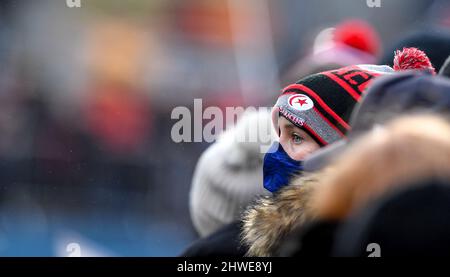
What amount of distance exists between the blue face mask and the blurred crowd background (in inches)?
71.8

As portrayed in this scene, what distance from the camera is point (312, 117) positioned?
1749mm

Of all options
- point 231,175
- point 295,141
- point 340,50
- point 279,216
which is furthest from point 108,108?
point 279,216

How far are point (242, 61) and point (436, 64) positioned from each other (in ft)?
4.89

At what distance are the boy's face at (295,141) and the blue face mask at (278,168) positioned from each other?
0.01 metres

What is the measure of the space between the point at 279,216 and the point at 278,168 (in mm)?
359

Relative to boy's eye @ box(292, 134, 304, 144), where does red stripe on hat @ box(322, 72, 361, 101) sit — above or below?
above

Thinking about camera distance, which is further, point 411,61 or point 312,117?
point 411,61

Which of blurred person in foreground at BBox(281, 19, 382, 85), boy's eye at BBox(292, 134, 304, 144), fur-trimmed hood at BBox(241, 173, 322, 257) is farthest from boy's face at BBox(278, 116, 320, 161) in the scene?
blurred person in foreground at BBox(281, 19, 382, 85)

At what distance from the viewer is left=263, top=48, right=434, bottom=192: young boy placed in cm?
174

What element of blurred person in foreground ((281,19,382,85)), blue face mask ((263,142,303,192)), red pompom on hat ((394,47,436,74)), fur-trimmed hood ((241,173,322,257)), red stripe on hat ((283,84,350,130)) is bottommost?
fur-trimmed hood ((241,173,322,257))

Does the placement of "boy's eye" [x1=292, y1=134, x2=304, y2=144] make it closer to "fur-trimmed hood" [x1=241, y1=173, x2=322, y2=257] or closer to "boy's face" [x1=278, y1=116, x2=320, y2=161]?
"boy's face" [x1=278, y1=116, x2=320, y2=161]

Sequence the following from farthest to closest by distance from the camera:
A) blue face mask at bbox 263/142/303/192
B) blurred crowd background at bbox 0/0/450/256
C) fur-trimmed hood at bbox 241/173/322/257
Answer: blurred crowd background at bbox 0/0/450/256, blue face mask at bbox 263/142/303/192, fur-trimmed hood at bbox 241/173/322/257

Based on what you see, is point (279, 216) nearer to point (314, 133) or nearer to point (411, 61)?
point (314, 133)
